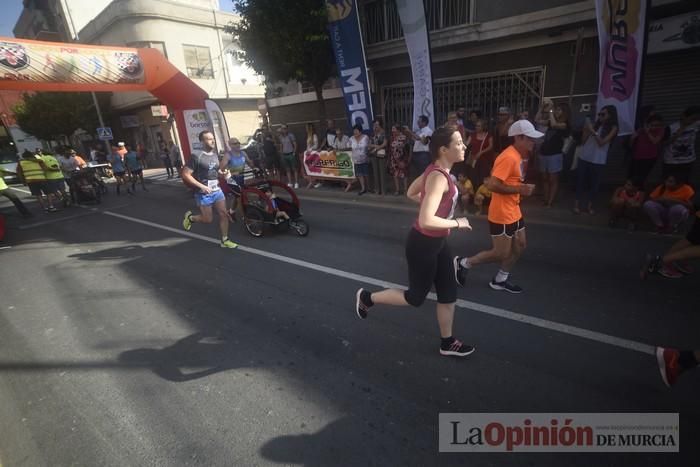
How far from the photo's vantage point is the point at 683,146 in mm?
5996

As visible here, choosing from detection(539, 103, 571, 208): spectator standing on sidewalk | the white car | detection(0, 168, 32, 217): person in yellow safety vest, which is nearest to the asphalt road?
detection(539, 103, 571, 208): spectator standing on sidewalk

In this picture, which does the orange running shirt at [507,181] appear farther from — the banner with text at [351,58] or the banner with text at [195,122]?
the banner with text at [195,122]

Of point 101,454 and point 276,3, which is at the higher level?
point 276,3

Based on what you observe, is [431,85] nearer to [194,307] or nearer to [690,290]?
[690,290]

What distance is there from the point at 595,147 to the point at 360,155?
5381 mm

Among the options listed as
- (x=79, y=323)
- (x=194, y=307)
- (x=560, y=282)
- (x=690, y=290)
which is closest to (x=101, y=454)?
(x=194, y=307)

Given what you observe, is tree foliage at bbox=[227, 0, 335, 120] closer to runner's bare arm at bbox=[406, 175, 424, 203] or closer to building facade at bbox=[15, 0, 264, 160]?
runner's bare arm at bbox=[406, 175, 424, 203]

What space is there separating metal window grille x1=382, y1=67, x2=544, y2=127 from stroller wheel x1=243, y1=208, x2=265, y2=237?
575cm

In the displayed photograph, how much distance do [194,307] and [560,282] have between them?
177 inches

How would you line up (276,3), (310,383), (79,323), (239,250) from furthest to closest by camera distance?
(276,3) → (239,250) → (79,323) → (310,383)

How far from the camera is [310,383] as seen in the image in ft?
9.49

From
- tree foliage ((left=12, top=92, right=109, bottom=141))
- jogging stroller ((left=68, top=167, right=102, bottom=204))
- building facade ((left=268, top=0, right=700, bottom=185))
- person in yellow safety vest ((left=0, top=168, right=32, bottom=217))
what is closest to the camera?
building facade ((left=268, top=0, right=700, bottom=185))

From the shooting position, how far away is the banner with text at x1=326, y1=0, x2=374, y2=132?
1035 cm

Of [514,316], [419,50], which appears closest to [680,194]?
[514,316]
